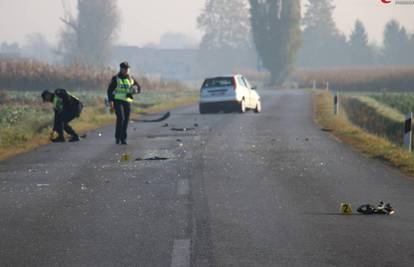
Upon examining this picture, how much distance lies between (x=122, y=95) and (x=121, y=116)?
0.49 m

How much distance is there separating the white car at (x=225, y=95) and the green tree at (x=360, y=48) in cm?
11773

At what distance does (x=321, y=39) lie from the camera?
6516 inches

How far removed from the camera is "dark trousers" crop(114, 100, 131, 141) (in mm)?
22750

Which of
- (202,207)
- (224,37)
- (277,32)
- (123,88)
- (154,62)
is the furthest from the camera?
(154,62)

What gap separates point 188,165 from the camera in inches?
688

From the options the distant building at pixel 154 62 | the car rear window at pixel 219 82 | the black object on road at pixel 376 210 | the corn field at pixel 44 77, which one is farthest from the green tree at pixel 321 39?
the black object on road at pixel 376 210

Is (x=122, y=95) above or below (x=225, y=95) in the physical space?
above

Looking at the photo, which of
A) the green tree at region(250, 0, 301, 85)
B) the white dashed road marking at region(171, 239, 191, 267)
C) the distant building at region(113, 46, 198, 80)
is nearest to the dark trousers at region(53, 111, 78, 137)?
the white dashed road marking at region(171, 239, 191, 267)

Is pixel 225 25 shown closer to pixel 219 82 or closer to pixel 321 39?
pixel 321 39

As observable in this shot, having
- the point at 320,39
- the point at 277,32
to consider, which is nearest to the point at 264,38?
the point at 277,32

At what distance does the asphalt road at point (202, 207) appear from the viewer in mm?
8930

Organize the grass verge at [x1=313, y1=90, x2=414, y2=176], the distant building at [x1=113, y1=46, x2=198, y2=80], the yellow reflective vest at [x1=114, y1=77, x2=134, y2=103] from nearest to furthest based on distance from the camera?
the grass verge at [x1=313, y1=90, x2=414, y2=176] < the yellow reflective vest at [x1=114, y1=77, x2=134, y2=103] < the distant building at [x1=113, y1=46, x2=198, y2=80]

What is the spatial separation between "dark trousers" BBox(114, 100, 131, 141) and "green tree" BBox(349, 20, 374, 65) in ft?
442

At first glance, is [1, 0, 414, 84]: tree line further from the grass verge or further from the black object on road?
the black object on road
